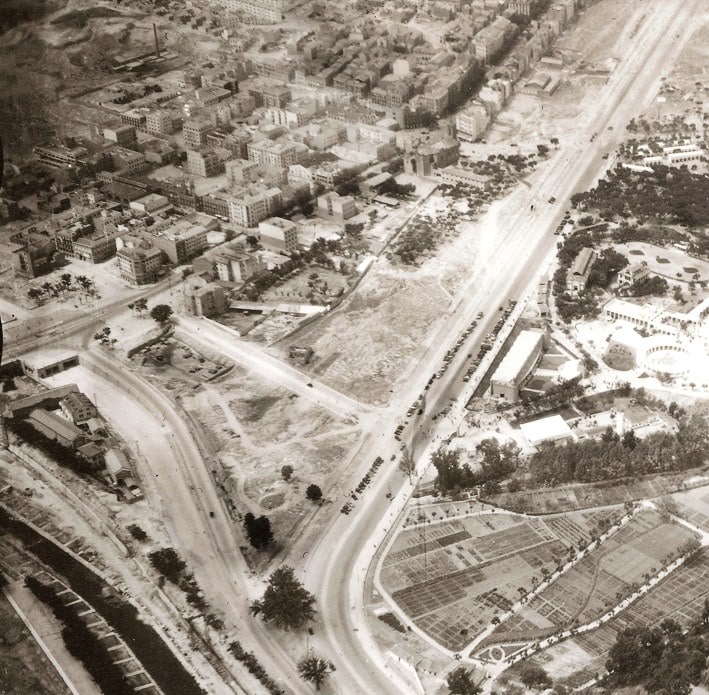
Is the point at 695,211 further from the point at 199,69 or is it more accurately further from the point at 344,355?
the point at 199,69

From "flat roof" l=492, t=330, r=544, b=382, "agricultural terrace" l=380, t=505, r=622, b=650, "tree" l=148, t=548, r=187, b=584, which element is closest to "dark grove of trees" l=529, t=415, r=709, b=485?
"agricultural terrace" l=380, t=505, r=622, b=650

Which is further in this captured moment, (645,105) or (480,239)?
(645,105)

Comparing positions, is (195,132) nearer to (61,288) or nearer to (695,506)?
(61,288)

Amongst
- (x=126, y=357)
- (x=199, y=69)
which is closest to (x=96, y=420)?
(x=126, y=357)

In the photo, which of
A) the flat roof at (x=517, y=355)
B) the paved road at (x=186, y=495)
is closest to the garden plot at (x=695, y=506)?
the flat roof at (x=517, y=355)

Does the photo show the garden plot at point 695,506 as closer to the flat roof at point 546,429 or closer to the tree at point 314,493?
the flat roof at point 546,429

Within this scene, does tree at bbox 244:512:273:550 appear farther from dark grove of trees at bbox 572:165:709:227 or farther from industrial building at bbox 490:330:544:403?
dark grove of trees at bbox 572:165:709:227
